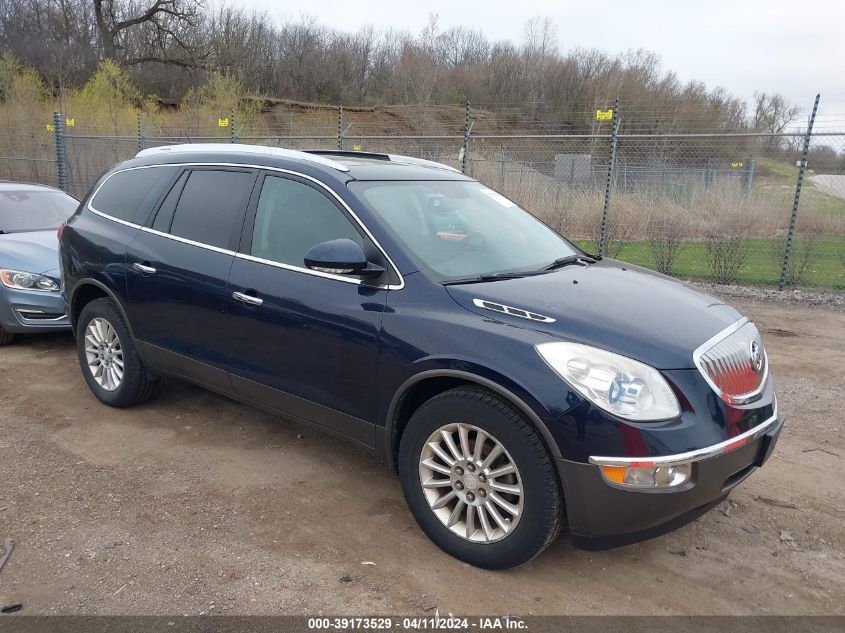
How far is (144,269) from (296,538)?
2106mm

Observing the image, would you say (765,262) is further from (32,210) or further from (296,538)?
(32,210)

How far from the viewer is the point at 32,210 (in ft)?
22.9

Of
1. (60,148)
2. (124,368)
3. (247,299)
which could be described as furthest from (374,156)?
(60,148)

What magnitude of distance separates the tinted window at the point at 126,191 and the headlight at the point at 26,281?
1548 mm

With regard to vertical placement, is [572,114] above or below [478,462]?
above

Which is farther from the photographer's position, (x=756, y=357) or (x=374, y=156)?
(x=374, y=156)

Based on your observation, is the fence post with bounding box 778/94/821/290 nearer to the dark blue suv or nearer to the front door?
the dark blue suv

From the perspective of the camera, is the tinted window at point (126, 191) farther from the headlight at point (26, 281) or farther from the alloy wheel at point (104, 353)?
the headlight at point (26, 281)

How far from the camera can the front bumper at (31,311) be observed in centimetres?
572

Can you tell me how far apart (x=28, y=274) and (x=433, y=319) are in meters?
4.74

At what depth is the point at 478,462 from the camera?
2.73 metres

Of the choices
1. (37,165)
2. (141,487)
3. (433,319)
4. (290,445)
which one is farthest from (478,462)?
(37,165)

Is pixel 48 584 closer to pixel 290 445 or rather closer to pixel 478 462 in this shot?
pixel 290 445

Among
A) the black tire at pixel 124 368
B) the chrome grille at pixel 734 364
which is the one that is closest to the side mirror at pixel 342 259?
the chrome grille at pixel 734 364
